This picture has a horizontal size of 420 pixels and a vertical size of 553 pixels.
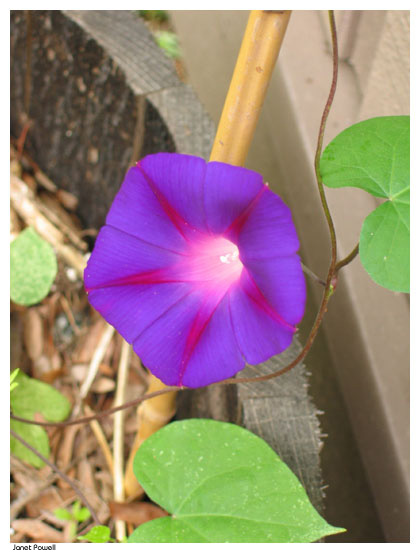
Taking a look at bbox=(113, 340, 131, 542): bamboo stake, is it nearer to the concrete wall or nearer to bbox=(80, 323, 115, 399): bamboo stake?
bbox=(80, 323, 115, 399): bamboo stake

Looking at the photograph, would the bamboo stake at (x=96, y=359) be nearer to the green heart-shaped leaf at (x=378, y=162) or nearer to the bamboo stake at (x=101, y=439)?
the bamboo stake at (x=101, y=439)

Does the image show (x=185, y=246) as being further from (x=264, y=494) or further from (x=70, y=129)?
(x=70, y=129)

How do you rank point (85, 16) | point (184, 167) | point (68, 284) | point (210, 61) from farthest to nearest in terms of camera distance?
point (210, 61) → point (68, 284) → point (85, 16) → point (184, 167)

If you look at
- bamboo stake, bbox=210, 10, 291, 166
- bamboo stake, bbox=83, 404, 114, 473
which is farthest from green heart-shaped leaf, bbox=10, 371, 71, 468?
bamboo stake, bbox=210, 10, 291, 166

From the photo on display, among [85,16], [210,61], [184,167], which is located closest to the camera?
[184,167]

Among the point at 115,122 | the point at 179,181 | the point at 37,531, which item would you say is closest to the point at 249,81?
the point at 179,181

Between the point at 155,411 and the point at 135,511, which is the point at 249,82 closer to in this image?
the point at 155,411
